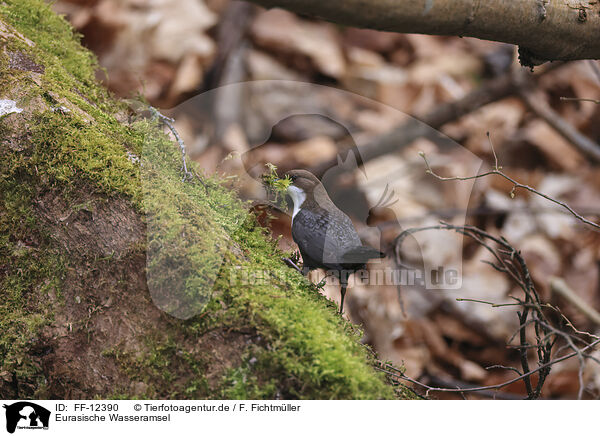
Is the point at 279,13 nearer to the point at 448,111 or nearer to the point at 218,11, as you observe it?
the point at 218,11

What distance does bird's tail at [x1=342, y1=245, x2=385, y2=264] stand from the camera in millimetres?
1463

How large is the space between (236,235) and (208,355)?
474mm

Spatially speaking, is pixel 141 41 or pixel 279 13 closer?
pixel 141 41

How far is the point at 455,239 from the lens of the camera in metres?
3.56

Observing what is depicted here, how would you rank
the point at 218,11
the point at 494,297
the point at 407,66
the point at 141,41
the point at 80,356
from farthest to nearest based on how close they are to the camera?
the point at 407,66, the point at 218,11, the point at 141,41, the point at 494,297, the point at 80,356

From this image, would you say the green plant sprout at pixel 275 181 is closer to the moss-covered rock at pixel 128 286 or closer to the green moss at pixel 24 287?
the moss-covered rock at pixel 128 286

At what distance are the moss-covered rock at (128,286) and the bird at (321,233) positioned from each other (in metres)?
0.10

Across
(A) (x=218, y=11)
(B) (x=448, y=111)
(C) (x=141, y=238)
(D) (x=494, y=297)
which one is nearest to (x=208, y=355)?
(C) (x=141, y=238)

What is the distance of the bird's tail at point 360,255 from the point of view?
1.46 meters
